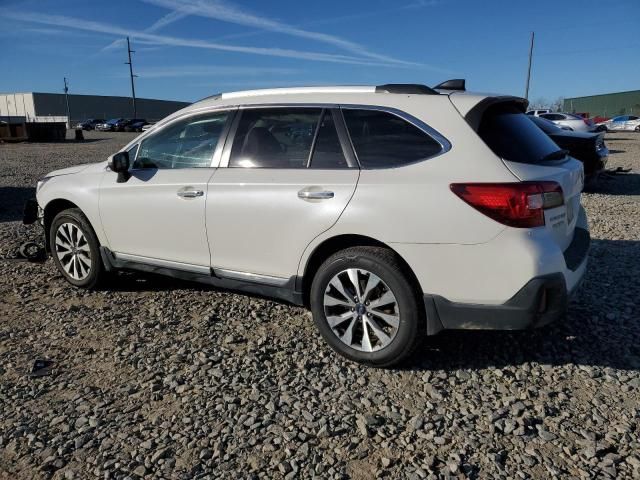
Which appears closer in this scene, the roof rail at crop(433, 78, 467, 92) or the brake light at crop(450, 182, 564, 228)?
the brake light at crop(450, 182, 564, 228)

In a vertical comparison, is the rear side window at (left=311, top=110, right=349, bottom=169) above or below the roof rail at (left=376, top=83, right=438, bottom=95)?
below

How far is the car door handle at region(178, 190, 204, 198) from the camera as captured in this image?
396cm

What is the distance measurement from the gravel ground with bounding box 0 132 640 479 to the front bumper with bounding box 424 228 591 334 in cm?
44

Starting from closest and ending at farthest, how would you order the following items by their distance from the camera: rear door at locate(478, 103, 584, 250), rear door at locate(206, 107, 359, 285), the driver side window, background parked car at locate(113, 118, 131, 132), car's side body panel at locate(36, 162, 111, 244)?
rear door at locate(478, 103, 584, 250) < rear door at locate(206, 107, 359, 285) < the driver side window < car's side body panel at locate(36, 162, 111, 244) < background parked car at locate(113, 118, 131, 132)

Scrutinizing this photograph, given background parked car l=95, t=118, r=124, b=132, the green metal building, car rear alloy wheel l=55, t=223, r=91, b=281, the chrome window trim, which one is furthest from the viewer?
the green metal building

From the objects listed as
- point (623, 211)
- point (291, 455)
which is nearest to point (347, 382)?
point (291, 455)

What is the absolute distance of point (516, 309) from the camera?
2.99 metres

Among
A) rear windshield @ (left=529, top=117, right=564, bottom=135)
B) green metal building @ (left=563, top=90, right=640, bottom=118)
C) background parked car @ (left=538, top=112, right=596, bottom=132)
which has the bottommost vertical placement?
rear windshield @ (left=529, top=117, right=564, bottom=135)

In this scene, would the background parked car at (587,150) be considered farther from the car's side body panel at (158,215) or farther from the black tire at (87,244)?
the black tire at (87,244)

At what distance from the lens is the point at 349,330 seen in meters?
3.48

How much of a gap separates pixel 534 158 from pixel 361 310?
145 cm

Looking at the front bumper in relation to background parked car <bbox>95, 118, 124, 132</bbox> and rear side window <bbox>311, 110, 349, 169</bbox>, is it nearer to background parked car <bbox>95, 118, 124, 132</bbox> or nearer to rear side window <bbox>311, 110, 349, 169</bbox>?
rear side window <bbox>311, 110, 349, 169</bbox>

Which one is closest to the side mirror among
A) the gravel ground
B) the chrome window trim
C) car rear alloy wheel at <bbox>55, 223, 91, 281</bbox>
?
car rear alloy wheel at <bbox>55, 223, 91, 281</bbox>

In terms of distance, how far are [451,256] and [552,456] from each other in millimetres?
1144
